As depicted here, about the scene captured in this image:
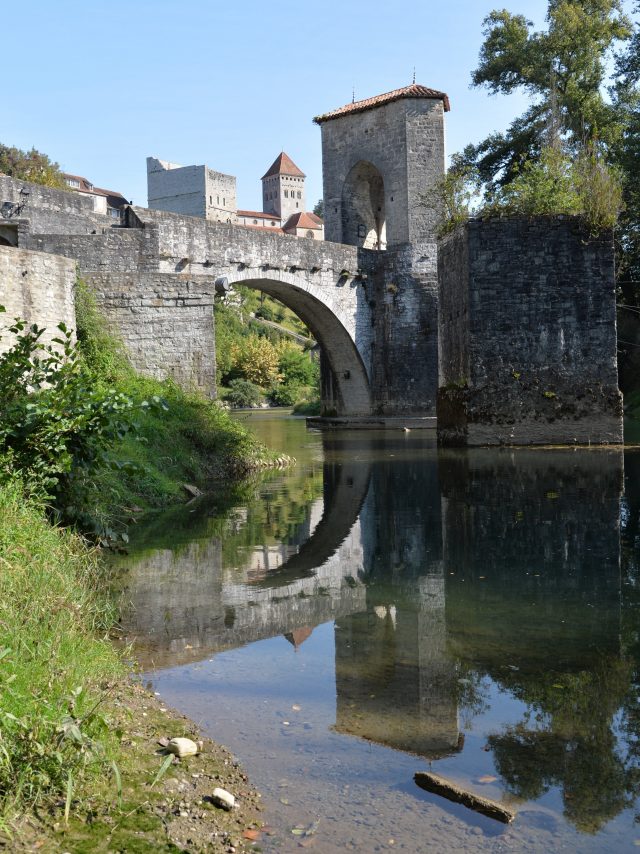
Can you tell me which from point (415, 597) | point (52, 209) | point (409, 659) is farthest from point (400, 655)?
point (52, 209)

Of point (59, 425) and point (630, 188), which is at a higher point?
point (630, 188)

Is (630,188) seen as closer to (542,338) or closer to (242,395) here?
Result: (542,338)

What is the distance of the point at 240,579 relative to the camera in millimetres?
5949

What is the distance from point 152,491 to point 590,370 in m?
8.28

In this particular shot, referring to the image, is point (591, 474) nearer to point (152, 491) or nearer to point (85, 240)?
point (152, 491)

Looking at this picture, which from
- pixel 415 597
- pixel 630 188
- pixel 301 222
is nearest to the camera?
pixel 415 597

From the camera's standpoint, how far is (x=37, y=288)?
12.4 metres

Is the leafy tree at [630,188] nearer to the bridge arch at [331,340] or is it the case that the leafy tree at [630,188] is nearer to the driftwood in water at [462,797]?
the bridge arch at [331,340]

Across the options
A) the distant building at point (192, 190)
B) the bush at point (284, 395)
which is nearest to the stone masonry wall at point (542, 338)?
the bush at point (284, 395)

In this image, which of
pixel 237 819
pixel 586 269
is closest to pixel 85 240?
pixel 586 269

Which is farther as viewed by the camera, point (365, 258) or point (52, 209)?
point (365, 258)


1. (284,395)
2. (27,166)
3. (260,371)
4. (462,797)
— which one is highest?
(27,166)

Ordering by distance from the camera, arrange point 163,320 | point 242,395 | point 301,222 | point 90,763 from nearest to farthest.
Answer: point 90,763, point 163,320, point 242,395, point 301,222

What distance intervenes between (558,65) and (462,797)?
95.3 ft
